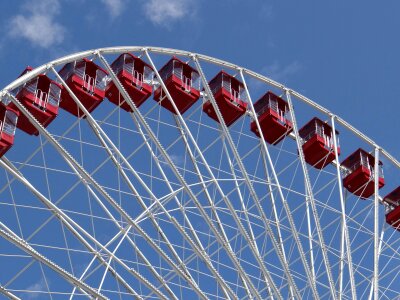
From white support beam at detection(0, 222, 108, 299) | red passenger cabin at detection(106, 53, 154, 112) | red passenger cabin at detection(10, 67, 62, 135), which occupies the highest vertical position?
red passenger cabin at detection(106, 53, 154, 112)

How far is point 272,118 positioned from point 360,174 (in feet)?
12.1

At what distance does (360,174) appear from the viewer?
1262 inches

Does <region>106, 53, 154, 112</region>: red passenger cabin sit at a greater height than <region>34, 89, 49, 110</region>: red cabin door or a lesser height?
greater

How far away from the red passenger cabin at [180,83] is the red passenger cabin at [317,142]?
4.05 m

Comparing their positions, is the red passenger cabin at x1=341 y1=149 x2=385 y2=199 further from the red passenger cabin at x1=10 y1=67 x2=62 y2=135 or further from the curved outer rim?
the red passenger cabin at x1=10 y1=67 x2=62 y2=135

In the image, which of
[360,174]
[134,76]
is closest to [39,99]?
[134,76]

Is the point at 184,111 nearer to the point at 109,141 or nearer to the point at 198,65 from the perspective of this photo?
the point at 198,65

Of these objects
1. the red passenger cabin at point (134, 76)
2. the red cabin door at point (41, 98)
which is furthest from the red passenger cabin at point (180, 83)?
the red cabin door at point (41, 98)

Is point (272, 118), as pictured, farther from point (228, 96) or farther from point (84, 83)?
point (84, 83)

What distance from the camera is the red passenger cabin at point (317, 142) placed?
31172mm

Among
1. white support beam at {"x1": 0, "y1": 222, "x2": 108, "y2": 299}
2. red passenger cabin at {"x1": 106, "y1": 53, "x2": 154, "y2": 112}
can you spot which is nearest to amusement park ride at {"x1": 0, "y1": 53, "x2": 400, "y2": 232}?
red passenger cabin at {"x1": 106, "y1": 53, "x2": 154, "y2": 112}

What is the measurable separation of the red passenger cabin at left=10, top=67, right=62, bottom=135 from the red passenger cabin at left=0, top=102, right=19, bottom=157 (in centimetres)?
57

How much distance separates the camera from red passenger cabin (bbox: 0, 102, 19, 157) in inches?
961

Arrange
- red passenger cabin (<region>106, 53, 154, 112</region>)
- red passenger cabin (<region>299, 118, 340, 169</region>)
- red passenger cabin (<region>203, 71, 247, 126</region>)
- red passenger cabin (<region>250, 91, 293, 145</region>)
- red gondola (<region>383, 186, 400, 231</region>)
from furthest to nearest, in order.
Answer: red gondola (<region>383, 186, 400, 231</region>) < red passenger cabin (<region>299, 118, 340, 169</region>) < red passenger cabin (<region>250, 91, 293, 145</region>) < red passenger cabin (<region>203, 71, 247, 126</region>) < red passenger cabin (<region>106, 53, 154, 112</region>)
